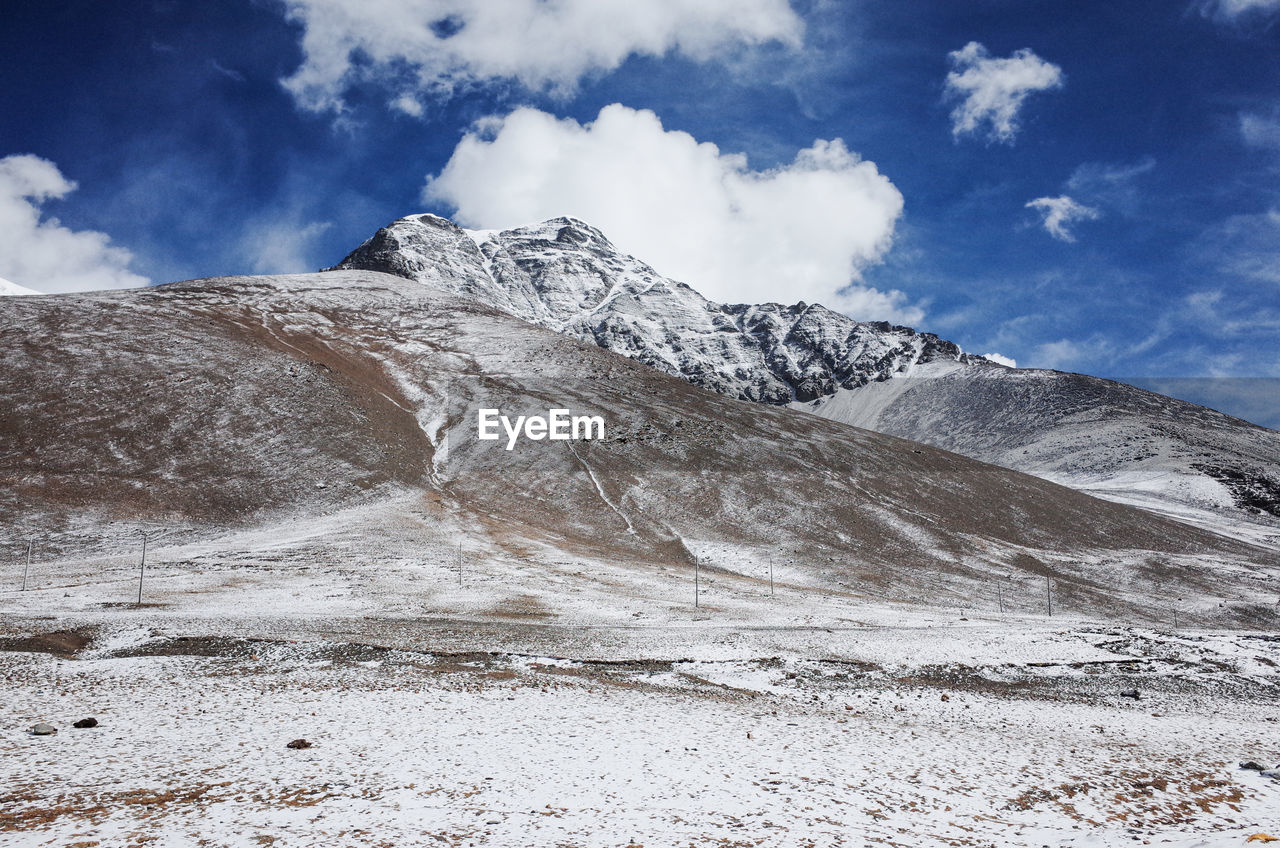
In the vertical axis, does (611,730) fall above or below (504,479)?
below

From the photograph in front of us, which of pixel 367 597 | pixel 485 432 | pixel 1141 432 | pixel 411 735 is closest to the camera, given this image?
pixel 411 735

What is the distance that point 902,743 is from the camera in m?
12.9

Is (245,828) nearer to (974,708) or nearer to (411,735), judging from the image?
(411,735)

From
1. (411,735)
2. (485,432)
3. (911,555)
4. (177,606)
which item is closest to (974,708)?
(411,735)

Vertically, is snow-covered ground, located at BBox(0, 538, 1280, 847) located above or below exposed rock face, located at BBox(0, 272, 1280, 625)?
below

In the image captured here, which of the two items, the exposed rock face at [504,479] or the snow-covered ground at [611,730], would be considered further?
the exposed rock face at [504,479]

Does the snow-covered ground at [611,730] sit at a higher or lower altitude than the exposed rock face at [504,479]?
lower

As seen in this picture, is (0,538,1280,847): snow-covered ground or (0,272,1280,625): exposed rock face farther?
(0,272,1280,625): exposed rock face

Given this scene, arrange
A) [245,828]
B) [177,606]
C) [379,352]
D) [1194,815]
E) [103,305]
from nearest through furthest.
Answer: [245,828]
[1194,815]
[177,606]
[103,305]
[379,352]

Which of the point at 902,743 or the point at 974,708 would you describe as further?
the point at 974,708

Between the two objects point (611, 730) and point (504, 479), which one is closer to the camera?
point (611, 730)

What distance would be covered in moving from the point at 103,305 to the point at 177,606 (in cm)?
8789

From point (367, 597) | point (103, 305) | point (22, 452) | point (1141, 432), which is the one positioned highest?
point (103, 305)

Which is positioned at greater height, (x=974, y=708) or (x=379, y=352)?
(x=379, y=352)
